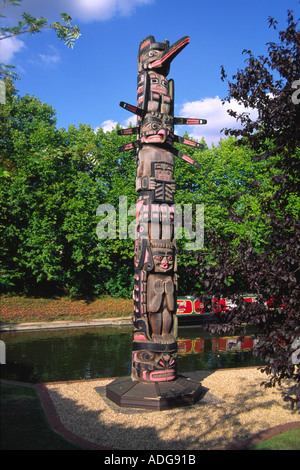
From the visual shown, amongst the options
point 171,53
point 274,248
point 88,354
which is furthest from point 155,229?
point 88,354

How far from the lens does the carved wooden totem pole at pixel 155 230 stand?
1071 cm

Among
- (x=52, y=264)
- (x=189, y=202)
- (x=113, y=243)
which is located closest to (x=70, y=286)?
(x=52, y=264)

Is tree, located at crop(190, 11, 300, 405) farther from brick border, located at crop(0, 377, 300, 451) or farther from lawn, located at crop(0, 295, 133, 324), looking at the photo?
lawn, located at crop(0, 295, 133, 324)

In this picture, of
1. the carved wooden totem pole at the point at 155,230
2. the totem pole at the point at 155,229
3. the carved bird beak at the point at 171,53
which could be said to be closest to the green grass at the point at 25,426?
the carved wooden totem pole at the point at 155,230

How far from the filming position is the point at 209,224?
28.7m

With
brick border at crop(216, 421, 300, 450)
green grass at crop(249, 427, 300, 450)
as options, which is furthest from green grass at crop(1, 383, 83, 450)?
green grass at crop(249, 427, 300, 450)

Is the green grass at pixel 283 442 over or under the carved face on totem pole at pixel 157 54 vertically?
under

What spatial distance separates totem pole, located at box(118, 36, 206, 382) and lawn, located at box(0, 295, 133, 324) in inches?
685

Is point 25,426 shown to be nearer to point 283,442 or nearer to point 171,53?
point 283,442

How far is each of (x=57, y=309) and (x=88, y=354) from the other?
10.7 meters

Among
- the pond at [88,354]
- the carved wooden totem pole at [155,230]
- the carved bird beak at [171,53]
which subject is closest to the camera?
the carved wooden totem pole at [155,230]

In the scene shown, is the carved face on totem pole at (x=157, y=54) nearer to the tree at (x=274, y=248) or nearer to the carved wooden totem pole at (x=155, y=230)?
the carved wooden totem pole at (x=155, y=230)

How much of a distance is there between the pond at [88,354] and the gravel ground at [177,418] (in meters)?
2.46

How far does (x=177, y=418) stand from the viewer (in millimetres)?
9406
